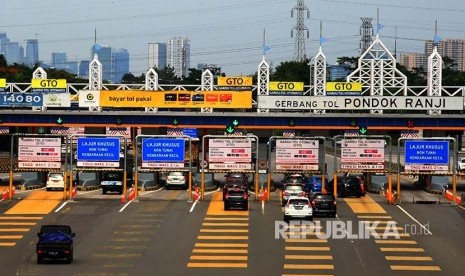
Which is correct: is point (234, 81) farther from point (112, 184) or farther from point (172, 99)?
point (112, 184)

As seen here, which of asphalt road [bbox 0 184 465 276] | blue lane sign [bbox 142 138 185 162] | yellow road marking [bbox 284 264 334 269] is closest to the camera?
asphalt road [bbox 0 184 465 276]

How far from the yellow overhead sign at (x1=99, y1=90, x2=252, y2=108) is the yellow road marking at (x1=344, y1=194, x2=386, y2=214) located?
15177mm

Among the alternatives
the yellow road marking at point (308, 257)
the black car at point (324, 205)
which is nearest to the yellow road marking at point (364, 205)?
the black car at point (324, 205)

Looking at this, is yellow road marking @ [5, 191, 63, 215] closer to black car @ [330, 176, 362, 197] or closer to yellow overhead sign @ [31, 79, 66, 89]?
black car @ [330, 176, 362, 197]

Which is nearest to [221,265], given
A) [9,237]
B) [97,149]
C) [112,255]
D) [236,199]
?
[112,255]

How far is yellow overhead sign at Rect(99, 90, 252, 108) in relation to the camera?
7094 centimetres

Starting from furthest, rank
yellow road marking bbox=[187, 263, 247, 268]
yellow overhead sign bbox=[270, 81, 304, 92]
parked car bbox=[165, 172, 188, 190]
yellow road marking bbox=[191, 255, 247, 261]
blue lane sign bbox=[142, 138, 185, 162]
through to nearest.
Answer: yellow overhead sign bbox=[270, 81, 304, 92]
parked car bbox=[165, 172, 188, 190]
blue lane sign bbox=[142, 138, 185, 162]
yellow road marking bbox=[191, 255, 247, 261]
yellow road marking bbox=[187, 263, 247, 268]

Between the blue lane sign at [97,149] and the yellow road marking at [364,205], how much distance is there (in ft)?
48.4

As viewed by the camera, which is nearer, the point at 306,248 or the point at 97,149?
the point at 306,248

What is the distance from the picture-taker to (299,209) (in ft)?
156

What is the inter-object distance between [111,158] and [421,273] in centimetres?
2666

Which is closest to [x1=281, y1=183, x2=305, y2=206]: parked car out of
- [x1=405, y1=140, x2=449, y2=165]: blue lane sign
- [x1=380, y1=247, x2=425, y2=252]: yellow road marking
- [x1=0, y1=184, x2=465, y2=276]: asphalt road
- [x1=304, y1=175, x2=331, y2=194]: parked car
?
[x1=0, y1=184, x2=465, y2=276]: asphalt road

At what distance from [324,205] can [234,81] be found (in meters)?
53.1

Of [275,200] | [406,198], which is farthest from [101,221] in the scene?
[406,198]
